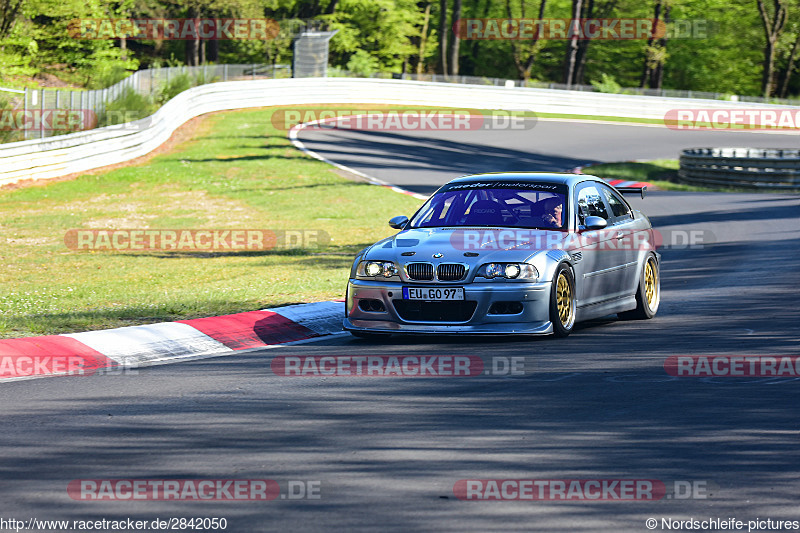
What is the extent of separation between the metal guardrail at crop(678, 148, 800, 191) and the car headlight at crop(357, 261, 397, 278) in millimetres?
22276

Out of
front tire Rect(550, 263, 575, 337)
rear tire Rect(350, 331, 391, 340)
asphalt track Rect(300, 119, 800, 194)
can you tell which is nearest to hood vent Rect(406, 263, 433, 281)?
rear tire Rect(350, 331, 391, 340)

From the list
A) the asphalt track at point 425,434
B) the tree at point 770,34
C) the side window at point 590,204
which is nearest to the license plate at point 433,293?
the asphalt track at point 425,434

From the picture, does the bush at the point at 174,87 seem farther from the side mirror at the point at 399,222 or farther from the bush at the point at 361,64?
the side mirror at the point at 399,222

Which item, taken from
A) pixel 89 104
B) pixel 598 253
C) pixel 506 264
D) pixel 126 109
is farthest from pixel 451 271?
pixel 126 109

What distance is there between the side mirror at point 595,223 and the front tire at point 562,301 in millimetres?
566

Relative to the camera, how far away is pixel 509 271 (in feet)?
29.8

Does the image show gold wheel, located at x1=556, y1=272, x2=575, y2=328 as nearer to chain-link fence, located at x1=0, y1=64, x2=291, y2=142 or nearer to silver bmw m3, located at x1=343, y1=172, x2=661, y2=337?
silver bmw m3, located at x1=343, y1=172, x2=661, y2=337

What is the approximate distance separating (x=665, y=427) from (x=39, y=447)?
3541 mm

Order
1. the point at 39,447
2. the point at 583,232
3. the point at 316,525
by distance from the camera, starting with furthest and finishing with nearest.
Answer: the point at 583,232
the point at 39,447
the point at 316,525

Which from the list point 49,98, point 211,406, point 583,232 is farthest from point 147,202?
point 211,406

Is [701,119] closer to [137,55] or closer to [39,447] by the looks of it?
[137,55]

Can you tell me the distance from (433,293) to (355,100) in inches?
1629

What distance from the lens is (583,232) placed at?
33.4 feet

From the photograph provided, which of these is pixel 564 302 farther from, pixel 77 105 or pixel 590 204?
pixel 77 105
